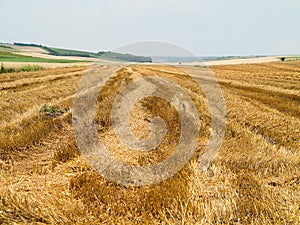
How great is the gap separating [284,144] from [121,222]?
528cm

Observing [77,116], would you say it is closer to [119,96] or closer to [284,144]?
[119,96]

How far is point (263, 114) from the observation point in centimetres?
905

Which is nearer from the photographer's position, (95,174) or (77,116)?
(95,174)

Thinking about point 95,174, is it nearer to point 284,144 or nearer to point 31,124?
point 31,124

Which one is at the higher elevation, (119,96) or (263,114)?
(119,96)

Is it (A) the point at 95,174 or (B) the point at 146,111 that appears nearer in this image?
(A) the point at 95,174

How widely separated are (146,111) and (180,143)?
269 cm

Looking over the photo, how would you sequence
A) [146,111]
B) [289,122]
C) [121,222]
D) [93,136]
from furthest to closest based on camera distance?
[289,122], [146,111], [93,136], [121,222]

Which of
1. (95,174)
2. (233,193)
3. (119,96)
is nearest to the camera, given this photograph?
(233,193)

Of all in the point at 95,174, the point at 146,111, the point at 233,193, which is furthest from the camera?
the point at 146,111

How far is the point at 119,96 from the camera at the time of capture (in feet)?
28.9

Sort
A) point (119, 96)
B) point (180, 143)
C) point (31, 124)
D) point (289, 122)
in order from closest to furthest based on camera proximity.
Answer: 1. point (180, 143)
2. point (31, 124)
3. point (289, 122)
4. point (119, 96)

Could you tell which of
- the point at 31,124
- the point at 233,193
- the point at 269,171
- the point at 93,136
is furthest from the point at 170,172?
the point at 31,124

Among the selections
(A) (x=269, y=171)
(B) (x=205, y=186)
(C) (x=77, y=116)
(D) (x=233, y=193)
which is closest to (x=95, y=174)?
(B) (x=205, y=186)
